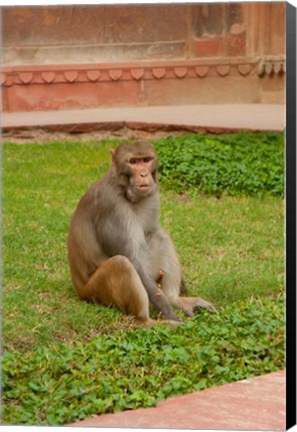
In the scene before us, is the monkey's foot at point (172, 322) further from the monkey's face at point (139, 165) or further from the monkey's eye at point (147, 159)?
the monkey's eye at point (147, 159)

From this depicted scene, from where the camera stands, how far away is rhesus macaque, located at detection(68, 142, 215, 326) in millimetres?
7664

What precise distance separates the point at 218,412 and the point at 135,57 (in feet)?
11.9

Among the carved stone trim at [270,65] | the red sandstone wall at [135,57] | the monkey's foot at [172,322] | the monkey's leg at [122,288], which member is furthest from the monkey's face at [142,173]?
the carved stone trim at [270,65]

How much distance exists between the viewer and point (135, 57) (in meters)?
9.36

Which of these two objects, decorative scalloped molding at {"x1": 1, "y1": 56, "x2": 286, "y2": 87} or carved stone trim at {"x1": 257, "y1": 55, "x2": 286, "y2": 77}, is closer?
decorative scalloped molding at {"x1": 1, "y1": 56, "x2": 286, "y2": 87}

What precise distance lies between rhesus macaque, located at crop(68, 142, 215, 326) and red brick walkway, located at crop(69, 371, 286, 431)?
124cm

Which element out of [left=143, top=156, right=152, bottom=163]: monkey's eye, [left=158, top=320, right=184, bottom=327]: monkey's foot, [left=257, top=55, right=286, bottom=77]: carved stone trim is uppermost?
[left=257, top=55, right=286, bottom=77]: carved stone trim

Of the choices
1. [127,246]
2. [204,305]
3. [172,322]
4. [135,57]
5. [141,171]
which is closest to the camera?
[141,171]

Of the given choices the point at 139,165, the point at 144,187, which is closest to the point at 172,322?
the point at 144,187

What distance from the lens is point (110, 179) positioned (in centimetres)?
785

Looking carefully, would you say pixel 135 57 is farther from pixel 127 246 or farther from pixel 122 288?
pixel 122 288

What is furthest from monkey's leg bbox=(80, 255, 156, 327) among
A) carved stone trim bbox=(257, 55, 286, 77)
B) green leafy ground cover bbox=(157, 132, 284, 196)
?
green leafy ground cover bbox=(157, 132, 284, 196)

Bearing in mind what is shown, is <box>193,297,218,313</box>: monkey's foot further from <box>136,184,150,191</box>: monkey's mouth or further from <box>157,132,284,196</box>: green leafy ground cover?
<box>157,132,284,196</box>: green leafy ground cover

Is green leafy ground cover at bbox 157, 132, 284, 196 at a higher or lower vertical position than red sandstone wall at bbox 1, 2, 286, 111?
lower
